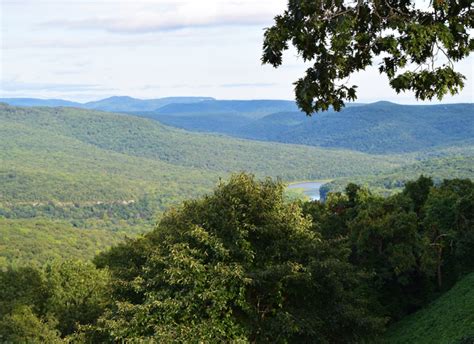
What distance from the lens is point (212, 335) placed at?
23.3 m

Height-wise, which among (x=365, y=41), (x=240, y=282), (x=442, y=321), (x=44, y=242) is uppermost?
(x=365, y=41)

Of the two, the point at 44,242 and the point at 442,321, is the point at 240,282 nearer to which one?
the point at 442,321

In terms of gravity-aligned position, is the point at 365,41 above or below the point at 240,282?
above

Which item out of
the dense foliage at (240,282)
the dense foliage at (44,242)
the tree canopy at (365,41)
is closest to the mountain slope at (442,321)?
the dense foliage at (240,282)

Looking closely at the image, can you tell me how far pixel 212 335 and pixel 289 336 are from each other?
10.7ft

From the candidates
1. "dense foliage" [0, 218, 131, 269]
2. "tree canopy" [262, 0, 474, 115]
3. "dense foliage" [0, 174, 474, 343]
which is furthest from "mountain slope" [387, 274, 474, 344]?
"dense foliage" [0, 218, 131, 269]

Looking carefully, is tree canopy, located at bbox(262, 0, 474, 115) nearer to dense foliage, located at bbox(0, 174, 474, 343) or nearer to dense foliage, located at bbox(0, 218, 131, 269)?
dense foliage, located at bbox(0, 174, 474, 343)

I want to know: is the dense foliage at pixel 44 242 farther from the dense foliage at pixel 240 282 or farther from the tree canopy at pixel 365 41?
the tree canopy at pixel 365 41

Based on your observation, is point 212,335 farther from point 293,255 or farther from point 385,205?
point 385,205

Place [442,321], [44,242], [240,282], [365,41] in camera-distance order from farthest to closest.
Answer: [44,242] → [442,321] → [240,282] → [365,41]

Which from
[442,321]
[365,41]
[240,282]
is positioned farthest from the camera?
[442,321]

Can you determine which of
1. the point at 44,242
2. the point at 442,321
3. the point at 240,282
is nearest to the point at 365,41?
the point at 240,282

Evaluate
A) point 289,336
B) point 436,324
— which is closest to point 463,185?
point 436,324

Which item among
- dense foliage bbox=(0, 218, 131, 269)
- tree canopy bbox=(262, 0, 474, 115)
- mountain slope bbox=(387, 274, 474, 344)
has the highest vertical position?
tree canopy bbox=(262, 0, 474, 115)
